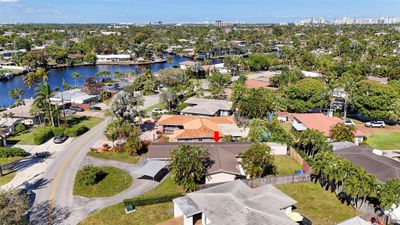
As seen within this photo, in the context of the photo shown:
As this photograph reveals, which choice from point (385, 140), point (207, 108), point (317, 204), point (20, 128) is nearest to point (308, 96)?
point (385, 140)

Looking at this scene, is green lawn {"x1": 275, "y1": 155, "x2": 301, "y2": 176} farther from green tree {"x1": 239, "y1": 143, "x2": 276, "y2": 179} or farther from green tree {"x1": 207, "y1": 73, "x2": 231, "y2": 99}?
green tree {"x1": 207, "y1": 73, "x2": 231, "y2": 99}

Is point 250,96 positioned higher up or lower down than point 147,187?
higher up

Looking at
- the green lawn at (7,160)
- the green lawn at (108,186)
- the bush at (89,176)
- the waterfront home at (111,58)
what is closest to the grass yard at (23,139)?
the green lawn at (7,160)

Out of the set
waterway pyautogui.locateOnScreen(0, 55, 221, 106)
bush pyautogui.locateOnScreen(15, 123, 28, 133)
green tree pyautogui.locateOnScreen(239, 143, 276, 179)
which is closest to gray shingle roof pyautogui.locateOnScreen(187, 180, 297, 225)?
green tree pyautogui.locateOnScreen(239, 143, 276, 179)

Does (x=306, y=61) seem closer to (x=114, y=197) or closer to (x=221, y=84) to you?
(x=221, y=84)

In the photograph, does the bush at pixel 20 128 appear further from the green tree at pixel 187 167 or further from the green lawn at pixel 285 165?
the green lawn at pixel 285 165

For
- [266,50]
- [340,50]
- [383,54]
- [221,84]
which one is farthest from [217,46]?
[221,84]
